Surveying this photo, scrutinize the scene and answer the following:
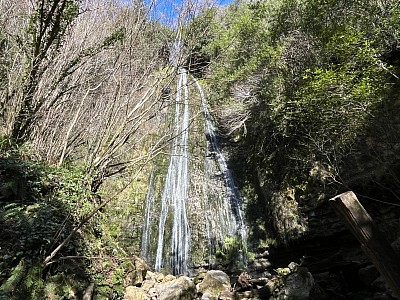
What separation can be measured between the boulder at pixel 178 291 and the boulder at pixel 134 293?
34cm

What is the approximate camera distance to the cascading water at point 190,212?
870cm

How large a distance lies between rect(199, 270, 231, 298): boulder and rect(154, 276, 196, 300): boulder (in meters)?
0.33

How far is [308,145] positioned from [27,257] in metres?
5.94

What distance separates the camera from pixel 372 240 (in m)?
2.43

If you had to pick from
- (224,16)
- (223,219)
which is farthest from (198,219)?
(224,16)

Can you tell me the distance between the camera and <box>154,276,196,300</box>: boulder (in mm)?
5828

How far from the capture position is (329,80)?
5762 millimetres

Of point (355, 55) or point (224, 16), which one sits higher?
point (224, 16)

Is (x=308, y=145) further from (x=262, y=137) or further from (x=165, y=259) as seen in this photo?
(x=165, y=259)

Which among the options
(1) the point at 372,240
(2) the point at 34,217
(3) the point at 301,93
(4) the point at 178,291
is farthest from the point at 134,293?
(3) the point at 301,93

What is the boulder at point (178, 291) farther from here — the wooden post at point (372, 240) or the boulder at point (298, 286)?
the wooden post at point (372, 240)

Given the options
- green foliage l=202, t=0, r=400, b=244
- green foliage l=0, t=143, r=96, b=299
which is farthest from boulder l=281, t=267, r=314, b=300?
green foliage l=0, t=143, r=96, b=299

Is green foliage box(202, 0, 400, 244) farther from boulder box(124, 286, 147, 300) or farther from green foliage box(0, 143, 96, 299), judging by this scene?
green foliage box(0, 143, 96, 299)

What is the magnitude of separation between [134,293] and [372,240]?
4717mm
